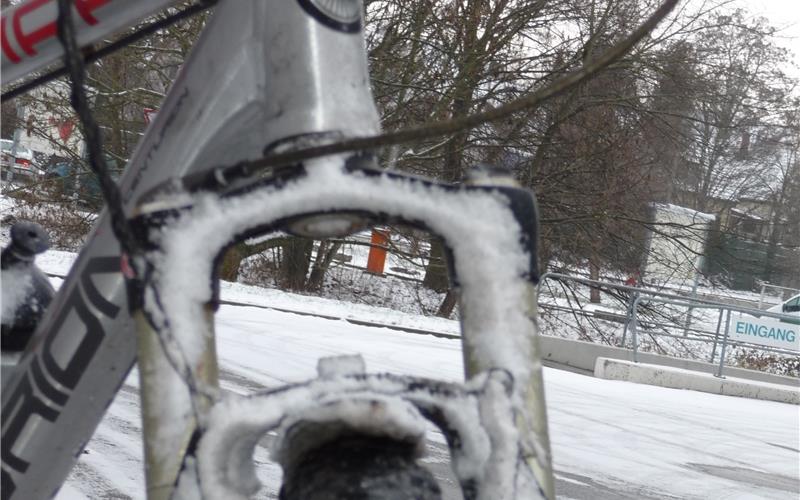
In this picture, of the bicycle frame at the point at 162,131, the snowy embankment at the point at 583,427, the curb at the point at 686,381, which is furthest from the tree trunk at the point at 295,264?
the bicycle frame at the point at 162,131

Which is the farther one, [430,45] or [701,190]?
[701,190]

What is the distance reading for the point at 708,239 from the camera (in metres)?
19.8

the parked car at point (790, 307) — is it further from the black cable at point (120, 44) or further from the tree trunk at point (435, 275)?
the black cable at point (120, 44)

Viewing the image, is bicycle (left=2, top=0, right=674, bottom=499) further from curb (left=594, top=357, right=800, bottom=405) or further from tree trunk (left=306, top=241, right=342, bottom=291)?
tree trunk (left=306, top=241, right=342, bottom=291)

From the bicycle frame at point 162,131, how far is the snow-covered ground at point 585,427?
83.6 inches

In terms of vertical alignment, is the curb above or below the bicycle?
below

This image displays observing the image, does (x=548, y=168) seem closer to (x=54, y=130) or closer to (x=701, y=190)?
(x=54, y=130)

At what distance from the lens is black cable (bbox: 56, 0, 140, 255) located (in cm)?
85

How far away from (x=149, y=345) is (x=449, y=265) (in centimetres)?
26

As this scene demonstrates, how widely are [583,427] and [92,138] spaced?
542cm

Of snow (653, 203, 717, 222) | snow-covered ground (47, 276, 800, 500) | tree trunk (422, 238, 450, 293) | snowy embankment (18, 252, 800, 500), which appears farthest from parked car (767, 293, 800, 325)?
snow-covered ground (47, 276, 800, 500)

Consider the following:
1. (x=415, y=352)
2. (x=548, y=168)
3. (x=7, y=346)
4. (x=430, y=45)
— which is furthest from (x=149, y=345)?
(x=548, y=168)

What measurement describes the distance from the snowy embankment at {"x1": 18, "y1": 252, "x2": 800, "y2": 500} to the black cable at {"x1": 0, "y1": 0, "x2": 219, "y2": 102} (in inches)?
82.3

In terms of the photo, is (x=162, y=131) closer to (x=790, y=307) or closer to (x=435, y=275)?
(x=435, y=275)
